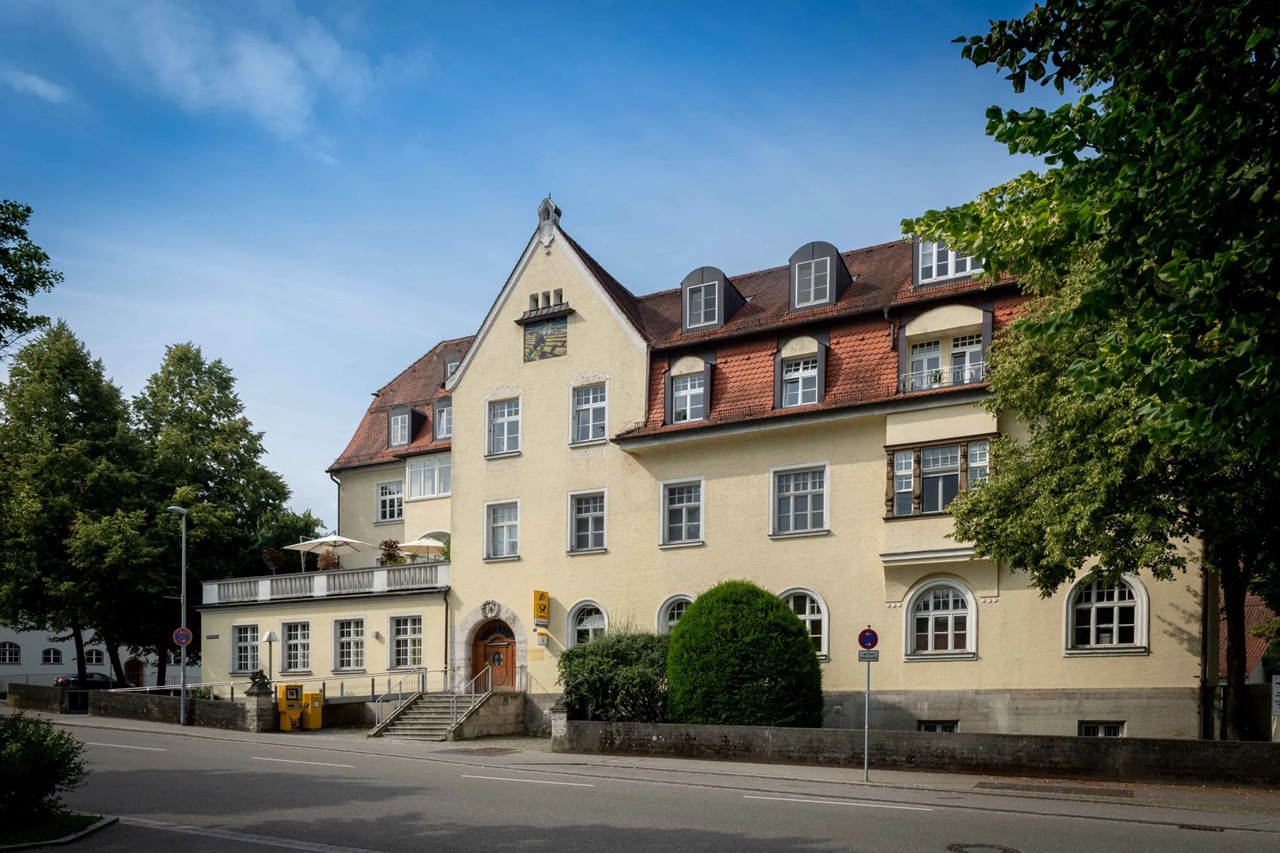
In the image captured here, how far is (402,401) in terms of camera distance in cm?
4478

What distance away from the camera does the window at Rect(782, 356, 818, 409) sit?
99.2 ft

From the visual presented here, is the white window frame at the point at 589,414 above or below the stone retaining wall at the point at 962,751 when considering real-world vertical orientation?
above

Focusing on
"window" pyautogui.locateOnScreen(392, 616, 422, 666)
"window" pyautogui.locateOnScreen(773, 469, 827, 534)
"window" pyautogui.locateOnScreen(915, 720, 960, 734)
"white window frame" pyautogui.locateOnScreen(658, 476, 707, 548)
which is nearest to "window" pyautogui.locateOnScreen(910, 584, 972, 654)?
"window" pyautogui.locateOnScreen(915, 720, 960, 734)

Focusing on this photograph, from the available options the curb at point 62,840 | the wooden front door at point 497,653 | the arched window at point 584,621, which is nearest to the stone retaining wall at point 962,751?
the arched window at point 584,621

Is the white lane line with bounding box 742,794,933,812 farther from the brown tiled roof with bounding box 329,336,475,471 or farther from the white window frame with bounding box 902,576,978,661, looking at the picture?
the brown tiled roof with bounding box 329,336,475,471

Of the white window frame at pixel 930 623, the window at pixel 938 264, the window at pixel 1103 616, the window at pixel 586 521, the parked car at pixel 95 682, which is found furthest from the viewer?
the parked car at pixel 95 682

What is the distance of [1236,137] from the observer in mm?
9617

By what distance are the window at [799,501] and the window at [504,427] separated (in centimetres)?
857

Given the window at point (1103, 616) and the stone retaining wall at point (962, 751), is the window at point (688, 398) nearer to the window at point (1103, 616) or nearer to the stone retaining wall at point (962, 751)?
the stone retaining wall at point (962, 751)

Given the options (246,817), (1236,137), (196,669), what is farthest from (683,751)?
(196,669)

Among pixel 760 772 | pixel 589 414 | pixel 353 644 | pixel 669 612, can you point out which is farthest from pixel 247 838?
pixel 353 644

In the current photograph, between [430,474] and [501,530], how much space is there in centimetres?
624

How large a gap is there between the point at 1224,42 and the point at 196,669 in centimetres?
6590

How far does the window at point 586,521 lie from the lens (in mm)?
33750
